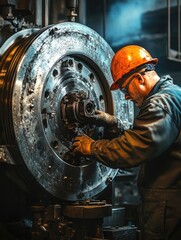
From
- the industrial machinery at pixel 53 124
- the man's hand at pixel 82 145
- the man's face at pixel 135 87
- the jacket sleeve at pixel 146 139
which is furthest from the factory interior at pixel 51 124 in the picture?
the jacket sleeve at pixel 146 139

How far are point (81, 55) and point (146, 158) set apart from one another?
0.90m

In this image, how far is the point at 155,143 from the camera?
98.9 inches

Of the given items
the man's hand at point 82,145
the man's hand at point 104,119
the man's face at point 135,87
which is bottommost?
the man's hand at point 82,145

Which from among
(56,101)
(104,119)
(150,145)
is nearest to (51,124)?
(56,101)

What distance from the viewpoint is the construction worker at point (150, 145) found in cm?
254

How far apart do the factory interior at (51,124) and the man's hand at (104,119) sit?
8 cm

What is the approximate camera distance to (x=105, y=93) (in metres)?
3.35

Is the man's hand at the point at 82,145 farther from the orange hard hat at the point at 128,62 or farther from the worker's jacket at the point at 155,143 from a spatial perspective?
the orange hard hat at the point at 128,62

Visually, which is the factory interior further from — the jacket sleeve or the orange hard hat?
the jacket sleeve

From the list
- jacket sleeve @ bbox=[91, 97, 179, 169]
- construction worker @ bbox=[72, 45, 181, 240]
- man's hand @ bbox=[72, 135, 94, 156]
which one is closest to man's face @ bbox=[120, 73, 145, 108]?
construction worker @ bbox=[72, 45, 181, 240]

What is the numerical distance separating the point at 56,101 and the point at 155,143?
0.70 m

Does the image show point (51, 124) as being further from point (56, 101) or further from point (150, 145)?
point (150, 145)

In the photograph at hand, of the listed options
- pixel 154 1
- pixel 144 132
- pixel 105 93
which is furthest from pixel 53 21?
pixel 144 132

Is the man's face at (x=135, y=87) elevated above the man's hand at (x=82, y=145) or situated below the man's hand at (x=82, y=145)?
above
